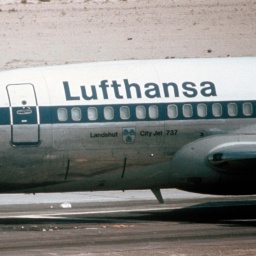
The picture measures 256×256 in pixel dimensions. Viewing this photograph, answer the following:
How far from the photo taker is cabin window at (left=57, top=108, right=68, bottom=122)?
2883 cm

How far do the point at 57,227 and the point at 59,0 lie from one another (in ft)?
209

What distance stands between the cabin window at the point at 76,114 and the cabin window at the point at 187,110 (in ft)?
8.80

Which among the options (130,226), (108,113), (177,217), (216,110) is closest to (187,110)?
(216,110)

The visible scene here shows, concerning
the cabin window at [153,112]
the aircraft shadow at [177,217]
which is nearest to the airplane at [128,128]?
the cabin window at [153,112]

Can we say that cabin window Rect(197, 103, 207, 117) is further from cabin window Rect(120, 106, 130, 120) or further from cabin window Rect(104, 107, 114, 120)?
cabin window Rect(104, 107, 114, 120)

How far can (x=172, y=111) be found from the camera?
29.6 m

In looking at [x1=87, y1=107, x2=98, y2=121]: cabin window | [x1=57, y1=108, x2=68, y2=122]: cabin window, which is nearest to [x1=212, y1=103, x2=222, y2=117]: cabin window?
[x1=87, y1=107, x2=98, y2=121]: cabin window

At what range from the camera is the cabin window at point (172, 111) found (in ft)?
96.9

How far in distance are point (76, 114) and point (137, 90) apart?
→ 5.60 ft

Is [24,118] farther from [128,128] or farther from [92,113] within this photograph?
[128,128]

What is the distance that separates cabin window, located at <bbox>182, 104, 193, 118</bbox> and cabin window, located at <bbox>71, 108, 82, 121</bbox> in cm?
268

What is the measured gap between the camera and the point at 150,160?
29406 millimetres

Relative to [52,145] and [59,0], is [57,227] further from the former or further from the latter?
[59,0]

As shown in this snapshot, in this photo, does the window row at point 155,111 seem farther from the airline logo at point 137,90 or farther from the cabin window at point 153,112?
the airline logo at point 137,90
